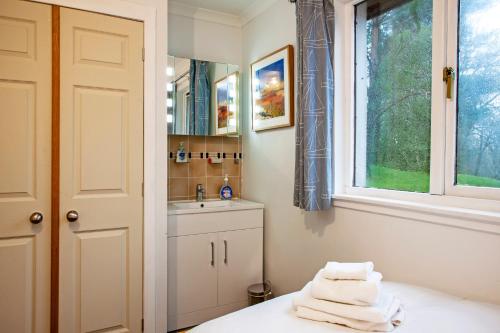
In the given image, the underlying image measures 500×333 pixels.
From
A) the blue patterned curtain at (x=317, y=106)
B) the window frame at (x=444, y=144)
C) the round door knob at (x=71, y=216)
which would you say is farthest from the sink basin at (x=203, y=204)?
the window frame at (x=444, y=144)

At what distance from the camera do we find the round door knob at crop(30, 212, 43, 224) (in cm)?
175

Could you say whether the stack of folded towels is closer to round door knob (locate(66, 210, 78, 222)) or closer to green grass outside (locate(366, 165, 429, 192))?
green grass outside (locate(366, 165, 429, 192))

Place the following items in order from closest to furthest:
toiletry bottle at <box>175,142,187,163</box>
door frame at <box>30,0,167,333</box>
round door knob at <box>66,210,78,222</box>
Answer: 1. round door knob at <box>66,210,78,222</box>
2. door frame at <box>30,0,167,333</box>
3. toiletry bottle at <box>175,142,187,163</box>

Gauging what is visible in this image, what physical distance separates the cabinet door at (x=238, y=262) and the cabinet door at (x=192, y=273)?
0.22 feet

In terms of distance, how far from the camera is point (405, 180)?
168 centimetres

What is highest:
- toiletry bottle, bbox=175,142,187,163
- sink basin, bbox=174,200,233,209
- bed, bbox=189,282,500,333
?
toiletry bottle, bbox=175,142,187,163

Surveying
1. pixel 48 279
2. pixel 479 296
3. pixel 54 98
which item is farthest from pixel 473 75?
pixel 48 279

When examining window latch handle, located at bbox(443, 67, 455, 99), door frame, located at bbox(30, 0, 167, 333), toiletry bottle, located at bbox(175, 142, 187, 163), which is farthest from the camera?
toiletry bottle, located at bbox(175, 142, 187, 163)

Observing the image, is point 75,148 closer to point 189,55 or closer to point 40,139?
point 40,139

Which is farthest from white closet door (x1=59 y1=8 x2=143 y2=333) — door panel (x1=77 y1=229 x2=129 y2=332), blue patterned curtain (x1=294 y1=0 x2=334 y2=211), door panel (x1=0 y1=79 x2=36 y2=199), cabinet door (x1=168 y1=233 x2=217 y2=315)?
blue patterned curtain (x1=294 y1=0 x2=334 y2=211)

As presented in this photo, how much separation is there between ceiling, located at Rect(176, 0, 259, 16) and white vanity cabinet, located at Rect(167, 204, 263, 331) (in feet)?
5.47

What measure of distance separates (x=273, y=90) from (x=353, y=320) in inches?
71.3

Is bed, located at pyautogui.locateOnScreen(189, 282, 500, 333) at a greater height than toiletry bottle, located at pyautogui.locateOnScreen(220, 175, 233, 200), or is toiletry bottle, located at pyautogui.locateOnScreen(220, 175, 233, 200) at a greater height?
toiletry bottle, located at pyautogui.locateOnScreen(220, 175, 233, 200)

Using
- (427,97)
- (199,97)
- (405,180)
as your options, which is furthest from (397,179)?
(199,97)
